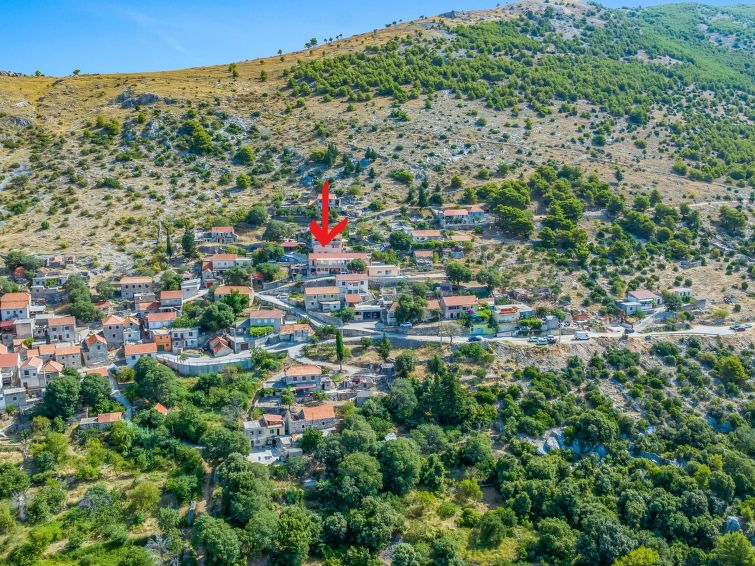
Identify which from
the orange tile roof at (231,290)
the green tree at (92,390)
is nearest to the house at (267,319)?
the orange tile roof at (231,290)

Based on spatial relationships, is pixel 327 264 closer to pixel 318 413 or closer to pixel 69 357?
pixel 318 413

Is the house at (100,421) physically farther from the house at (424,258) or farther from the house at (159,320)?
the house at (424,258)

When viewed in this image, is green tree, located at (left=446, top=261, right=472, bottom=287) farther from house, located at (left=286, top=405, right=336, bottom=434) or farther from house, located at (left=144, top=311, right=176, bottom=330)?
house, located at (left=144, top=311, right=176, bottom=330)

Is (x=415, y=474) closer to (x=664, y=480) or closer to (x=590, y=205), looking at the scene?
(x=664, y=480)

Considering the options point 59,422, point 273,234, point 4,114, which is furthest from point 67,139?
point 59,422

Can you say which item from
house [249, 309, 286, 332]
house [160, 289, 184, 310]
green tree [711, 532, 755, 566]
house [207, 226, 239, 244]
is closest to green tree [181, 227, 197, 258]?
house [207, 226, 239, 244]

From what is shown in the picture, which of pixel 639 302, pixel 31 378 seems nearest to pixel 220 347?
pixel 31 378
